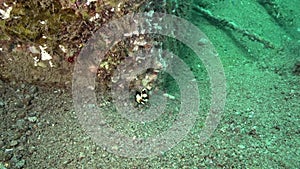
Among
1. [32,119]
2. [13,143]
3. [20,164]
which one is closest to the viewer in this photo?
[20,164]

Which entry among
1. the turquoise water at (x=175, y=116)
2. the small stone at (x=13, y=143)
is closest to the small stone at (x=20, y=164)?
the turquoise water at (x=175, y=116)

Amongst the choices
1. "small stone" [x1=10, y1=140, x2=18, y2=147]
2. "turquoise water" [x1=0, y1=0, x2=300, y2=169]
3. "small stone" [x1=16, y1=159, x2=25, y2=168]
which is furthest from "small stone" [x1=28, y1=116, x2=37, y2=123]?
"small stone" [x1=16, y1=159, x2=25, y2=168]

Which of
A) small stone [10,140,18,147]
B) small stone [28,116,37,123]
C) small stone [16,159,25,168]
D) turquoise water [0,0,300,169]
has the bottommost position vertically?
small stone [16,159,25,168]

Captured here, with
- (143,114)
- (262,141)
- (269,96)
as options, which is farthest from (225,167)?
(269,96)

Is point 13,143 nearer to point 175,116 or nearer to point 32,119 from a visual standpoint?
point 32,119

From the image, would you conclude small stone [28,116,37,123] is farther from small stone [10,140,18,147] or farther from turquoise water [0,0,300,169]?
small stone [10,140,18,147]

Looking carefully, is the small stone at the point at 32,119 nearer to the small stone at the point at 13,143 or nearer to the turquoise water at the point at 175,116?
the turquoise water at the point at 175,116

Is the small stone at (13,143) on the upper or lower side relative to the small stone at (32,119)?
lower

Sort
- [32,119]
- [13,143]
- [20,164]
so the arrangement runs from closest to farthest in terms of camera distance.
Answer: [20,164] < [13,143] < [32,119]

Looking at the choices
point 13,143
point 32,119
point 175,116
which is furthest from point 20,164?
point 175,116

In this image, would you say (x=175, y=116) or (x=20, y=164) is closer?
(x=20, y=164)

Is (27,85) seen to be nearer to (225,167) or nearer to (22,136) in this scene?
(22,136)
